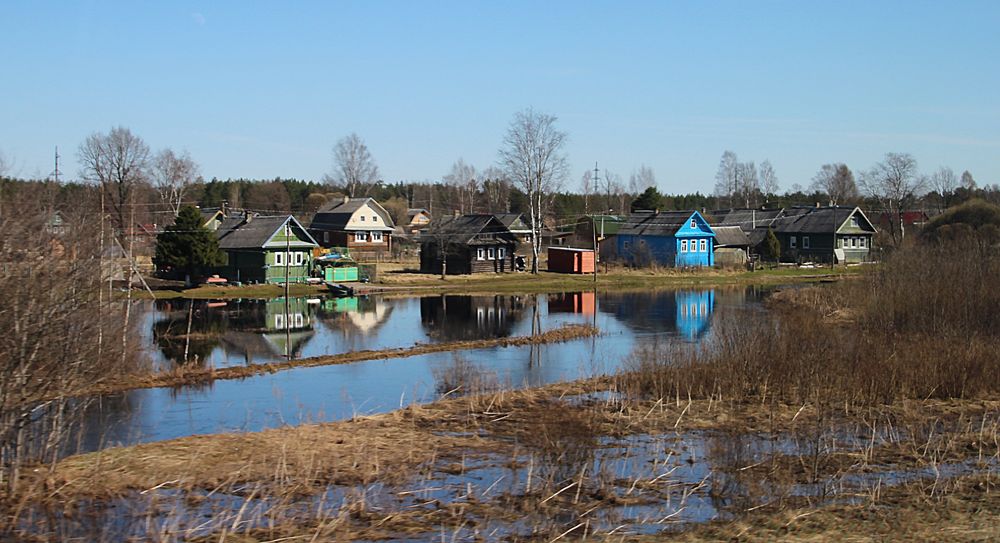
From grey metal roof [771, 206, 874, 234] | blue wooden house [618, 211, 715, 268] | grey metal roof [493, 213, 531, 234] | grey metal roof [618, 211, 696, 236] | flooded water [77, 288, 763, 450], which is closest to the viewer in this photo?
flooded water [77, 288, 763, 450]

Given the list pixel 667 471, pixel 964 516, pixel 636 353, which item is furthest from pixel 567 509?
pixel 636 353

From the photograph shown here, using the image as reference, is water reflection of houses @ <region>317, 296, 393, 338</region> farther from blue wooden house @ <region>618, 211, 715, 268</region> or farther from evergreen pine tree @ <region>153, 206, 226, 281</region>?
blue wooden house @ <region>618, 211, 715, 268</region>

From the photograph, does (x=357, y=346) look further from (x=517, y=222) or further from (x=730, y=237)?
(x=517, y=222)

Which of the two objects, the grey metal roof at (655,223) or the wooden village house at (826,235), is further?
the wooden village house at (826,235)

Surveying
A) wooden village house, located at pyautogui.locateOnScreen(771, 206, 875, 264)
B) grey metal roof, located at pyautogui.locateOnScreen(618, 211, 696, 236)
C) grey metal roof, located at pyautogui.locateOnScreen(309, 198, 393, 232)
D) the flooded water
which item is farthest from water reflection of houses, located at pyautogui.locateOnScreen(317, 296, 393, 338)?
wooden village house, located at pyautogui.locateOnScreen(771, 206, 875, 264)

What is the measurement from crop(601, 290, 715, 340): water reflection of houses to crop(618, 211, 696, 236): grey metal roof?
11610mm

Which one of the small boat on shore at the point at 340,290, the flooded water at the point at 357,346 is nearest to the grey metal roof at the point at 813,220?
the flooded water at the point at 357,346

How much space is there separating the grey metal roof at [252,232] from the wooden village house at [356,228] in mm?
18574

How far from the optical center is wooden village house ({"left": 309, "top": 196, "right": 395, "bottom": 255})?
66.1 metres

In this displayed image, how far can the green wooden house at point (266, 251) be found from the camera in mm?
43719

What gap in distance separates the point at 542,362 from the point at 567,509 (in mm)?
13219

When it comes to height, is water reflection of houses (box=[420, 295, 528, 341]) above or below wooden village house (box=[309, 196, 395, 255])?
below

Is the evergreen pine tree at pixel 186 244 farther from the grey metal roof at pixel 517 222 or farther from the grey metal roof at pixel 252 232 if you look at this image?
the grey metal roof at pixel 517 222

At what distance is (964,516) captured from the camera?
9641mm
